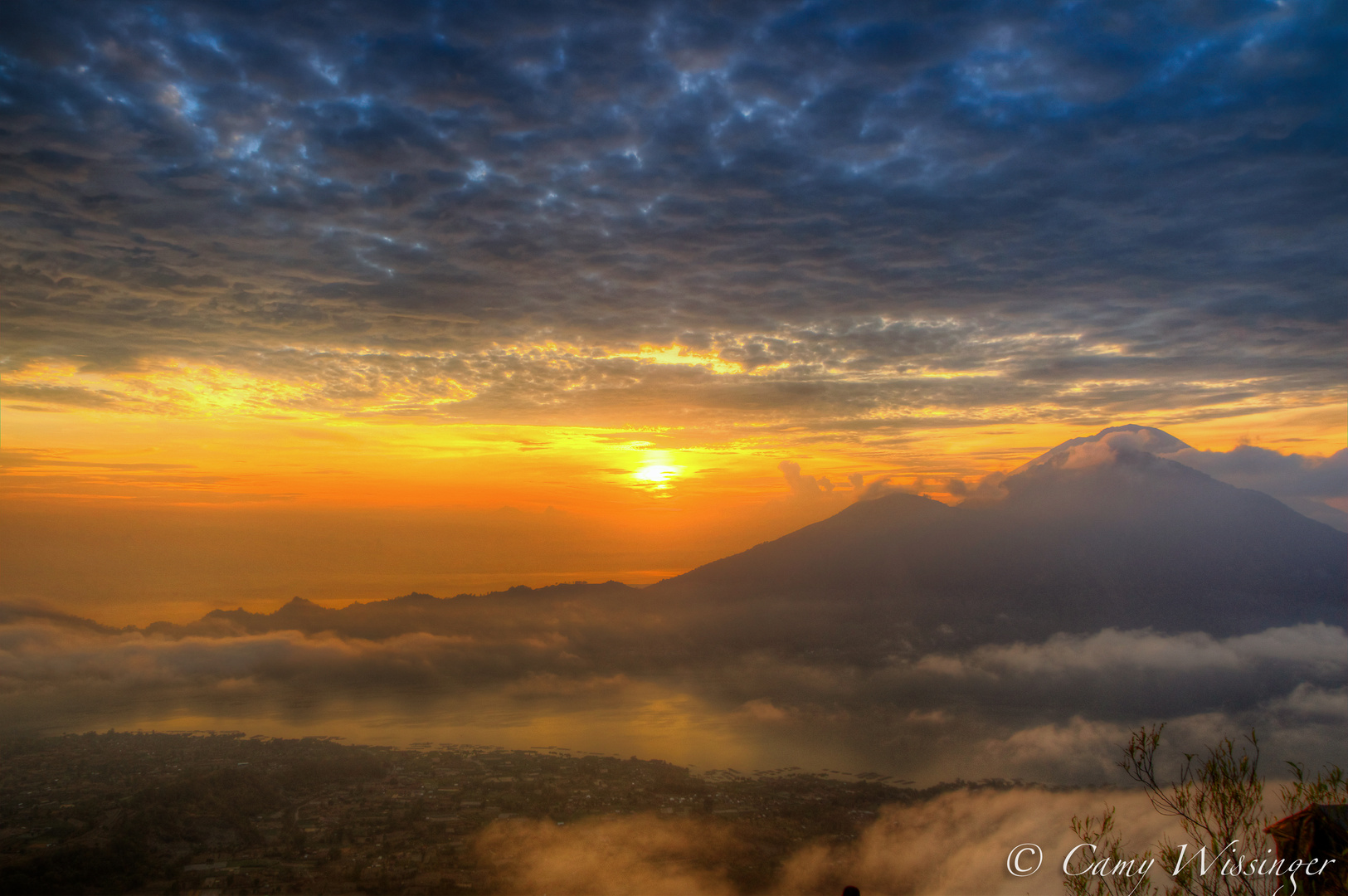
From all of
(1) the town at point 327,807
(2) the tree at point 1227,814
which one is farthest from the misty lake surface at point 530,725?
(2) the tree at point 1227,814

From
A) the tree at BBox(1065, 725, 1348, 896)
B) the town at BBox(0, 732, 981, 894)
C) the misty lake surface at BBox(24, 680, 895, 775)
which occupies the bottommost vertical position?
the misty lake surface at BBox(24, 680, 895, 775)

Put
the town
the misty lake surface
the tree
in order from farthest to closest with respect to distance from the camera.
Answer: the misty lake surface
the town
the tree

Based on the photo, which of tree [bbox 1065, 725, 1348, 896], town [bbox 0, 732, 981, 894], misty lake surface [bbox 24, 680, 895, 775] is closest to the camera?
tree [bbox 1065, 725, 1348, 896]

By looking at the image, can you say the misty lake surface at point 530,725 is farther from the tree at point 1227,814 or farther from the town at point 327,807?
the tree at point 1227,814

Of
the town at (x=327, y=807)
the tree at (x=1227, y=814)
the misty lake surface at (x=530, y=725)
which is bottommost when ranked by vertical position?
the misty lake surface at (x=530, y=725)

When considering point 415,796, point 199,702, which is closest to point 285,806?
point 415,796

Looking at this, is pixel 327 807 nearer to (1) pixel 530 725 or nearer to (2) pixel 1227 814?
(1) pixel 530 725

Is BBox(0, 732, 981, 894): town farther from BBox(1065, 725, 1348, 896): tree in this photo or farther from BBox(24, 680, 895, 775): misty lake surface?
BBox(1065, 725, 1348, 896): tree

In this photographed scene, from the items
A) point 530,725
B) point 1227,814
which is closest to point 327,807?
point 530,725

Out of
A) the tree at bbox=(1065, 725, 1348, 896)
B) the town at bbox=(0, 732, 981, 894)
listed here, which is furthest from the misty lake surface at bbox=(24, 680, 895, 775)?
the tree at bbox=(1065, 725, 1348, 896)

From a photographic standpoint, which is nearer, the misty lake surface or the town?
the town

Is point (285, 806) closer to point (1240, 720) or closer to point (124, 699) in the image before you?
point (124, 699)

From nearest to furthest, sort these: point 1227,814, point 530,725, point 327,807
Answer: point 1227,814 → point 327,807 → point 530,725
